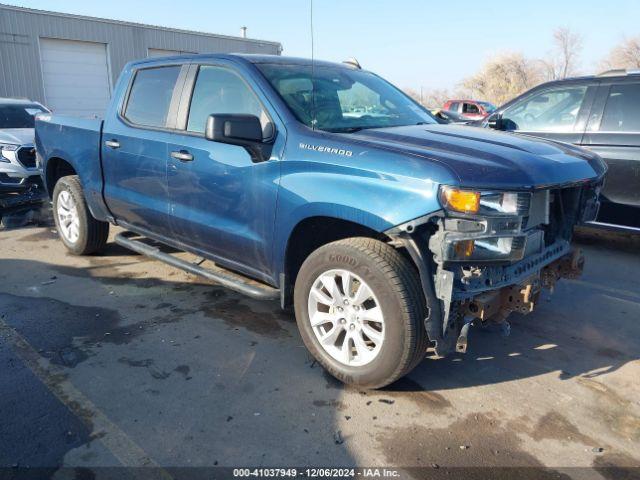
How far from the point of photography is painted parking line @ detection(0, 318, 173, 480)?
8.24 ft

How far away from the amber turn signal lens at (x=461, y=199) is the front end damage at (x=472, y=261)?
29 mm

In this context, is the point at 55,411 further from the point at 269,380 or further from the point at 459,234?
the point at 459,234

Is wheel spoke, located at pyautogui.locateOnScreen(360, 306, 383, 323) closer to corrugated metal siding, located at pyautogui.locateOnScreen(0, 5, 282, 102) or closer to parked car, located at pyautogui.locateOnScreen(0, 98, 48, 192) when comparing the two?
parked car, located at pyautogui.locateOnScreen(0, 98, 48, 192)

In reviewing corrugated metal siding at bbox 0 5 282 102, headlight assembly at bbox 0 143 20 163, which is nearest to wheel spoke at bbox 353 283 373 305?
headlight assembly at bbox 0 143 20 163

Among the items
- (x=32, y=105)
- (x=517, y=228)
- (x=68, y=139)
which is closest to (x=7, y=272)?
(x=68, y=139)

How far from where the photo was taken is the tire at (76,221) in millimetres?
5367

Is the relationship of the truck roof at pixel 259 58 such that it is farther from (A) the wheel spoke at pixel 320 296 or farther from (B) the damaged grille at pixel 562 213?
(B) the damaged grille at pixel 562 213

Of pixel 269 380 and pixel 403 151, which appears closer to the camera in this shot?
pixel 403 151

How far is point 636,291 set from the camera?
15.8 ft

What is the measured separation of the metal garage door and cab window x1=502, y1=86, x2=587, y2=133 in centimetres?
1681

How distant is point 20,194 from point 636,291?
25.6 ft

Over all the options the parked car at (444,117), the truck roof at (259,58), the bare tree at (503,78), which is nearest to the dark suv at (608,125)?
the parked car at (444,117)

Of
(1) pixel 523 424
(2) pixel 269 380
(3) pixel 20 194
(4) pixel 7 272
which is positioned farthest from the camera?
(3) pixel 20 194

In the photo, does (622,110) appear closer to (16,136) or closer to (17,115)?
(16,136)
